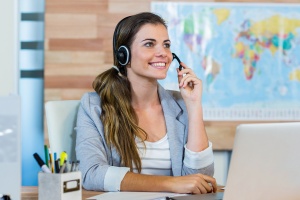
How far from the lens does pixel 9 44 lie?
3.60 m

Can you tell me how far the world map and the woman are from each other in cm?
118

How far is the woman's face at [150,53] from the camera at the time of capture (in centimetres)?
237

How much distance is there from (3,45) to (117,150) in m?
1.59

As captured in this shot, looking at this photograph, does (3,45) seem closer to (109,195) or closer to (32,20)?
(32,20)

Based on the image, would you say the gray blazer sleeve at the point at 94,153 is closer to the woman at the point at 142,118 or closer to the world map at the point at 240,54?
the woman at the point at 142,118

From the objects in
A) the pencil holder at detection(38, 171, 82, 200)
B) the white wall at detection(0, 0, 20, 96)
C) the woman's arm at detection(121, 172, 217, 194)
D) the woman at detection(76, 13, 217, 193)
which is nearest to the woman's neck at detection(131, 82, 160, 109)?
the woman at detection(76, 13, 217, 193)

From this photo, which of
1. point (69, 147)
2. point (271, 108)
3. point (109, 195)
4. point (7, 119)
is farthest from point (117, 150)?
point (271, 108)

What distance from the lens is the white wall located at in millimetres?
3590

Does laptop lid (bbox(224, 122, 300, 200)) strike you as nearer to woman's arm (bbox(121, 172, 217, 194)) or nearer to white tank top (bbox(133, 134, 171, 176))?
woman's arm (bbox(121, 172, 217, 194))

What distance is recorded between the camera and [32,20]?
3.65m

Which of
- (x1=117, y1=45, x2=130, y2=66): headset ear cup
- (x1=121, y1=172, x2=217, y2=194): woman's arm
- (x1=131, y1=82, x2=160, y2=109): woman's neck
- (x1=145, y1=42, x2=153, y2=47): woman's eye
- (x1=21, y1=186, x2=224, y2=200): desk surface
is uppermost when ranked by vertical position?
(x1=145, y1=42, x2=153, y2=47): woman's eye

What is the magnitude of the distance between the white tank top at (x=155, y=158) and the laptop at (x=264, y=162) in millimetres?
794

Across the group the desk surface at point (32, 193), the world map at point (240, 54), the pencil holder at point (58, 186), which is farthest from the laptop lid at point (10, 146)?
the world map at point (240, 54)

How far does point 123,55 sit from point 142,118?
253 millimetres
